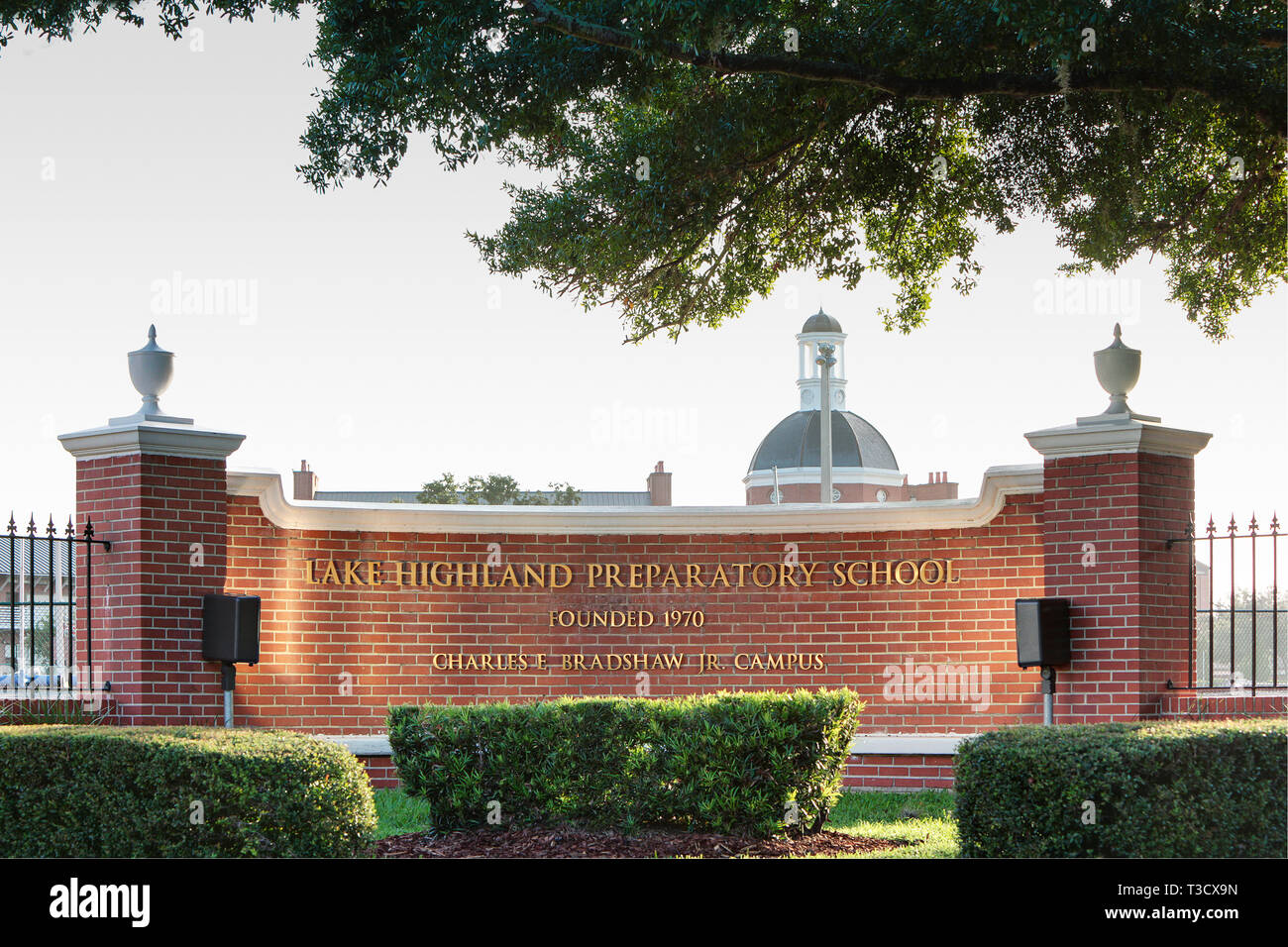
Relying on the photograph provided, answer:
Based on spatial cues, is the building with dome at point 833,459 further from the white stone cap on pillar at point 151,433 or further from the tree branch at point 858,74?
the white stone cap on pillar at point 151,433

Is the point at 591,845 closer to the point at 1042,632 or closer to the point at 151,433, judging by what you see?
the point at 1042,632

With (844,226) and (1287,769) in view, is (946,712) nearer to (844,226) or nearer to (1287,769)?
(1287,769)

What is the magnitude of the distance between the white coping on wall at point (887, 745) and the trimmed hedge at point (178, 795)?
9.47 ft

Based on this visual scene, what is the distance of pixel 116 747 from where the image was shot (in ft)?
23.1

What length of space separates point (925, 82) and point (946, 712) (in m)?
4.86

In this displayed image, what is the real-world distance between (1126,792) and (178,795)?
4.70 metres

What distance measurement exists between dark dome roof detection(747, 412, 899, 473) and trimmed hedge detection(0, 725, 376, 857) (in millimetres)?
49845

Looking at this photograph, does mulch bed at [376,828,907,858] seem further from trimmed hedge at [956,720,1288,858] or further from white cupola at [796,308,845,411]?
white cupola at [796,308,845,411]

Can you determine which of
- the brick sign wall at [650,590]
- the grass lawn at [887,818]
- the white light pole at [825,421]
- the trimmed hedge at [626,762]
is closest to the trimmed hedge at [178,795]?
the trimmed hedge at [626,762]

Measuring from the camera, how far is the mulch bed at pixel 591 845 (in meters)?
7.35

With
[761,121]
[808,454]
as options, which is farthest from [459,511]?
[808,454]

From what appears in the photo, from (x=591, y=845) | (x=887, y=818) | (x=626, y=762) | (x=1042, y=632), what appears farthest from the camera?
(x=1042, y=632)

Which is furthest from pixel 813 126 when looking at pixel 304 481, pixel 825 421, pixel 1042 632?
pixel 304 481

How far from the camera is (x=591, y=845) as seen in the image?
746 cm
